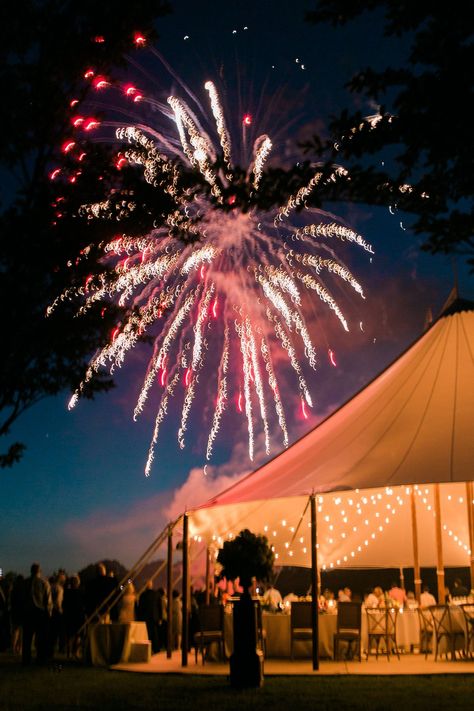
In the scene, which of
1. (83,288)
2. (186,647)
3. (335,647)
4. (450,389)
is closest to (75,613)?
(186,647)

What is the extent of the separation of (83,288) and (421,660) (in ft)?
18.9

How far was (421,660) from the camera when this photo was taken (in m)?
9.95

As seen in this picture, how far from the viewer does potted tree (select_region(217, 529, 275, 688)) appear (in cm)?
761

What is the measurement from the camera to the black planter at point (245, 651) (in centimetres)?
759

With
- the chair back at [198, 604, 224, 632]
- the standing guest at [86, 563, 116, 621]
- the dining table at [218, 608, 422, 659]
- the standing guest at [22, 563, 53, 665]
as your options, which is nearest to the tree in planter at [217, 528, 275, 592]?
the chair back at [198, 604, 224, 632]

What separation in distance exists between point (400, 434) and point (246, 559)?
2720 mm

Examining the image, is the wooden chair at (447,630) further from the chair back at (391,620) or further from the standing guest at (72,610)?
the standing guest at (72,610)

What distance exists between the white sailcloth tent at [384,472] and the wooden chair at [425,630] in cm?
161

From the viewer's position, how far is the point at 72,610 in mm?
11695

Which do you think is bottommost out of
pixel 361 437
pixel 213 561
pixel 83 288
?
pixel 213 561

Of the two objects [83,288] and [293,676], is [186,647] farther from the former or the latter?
[83,288]

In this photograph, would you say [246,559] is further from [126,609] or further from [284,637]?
[126,609]

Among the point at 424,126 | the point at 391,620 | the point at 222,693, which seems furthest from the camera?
the point at 391,620

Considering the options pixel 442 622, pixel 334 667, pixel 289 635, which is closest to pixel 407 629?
pixel 442 622
